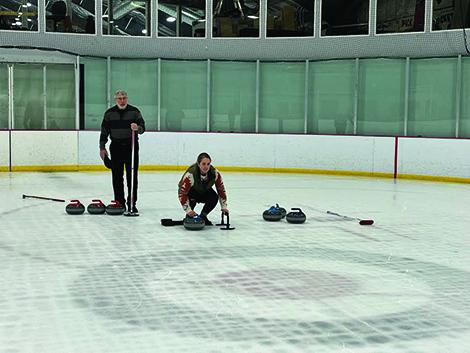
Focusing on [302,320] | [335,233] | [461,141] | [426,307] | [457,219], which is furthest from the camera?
[461,141]

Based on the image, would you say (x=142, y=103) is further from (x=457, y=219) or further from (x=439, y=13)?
(x=457, y=219)

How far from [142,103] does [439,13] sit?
293 inches

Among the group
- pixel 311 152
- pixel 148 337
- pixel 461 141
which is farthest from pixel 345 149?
pixel 148 337

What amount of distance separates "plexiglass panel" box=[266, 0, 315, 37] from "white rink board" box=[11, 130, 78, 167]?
568 centimetres

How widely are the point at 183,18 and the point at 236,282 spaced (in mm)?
12992

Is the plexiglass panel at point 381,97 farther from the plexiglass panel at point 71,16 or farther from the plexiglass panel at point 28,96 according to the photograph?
the plexiglass panel at point 28,96

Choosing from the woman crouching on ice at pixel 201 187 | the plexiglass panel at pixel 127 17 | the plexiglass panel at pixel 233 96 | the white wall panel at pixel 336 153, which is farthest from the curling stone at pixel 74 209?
the plexiglass panel at pixel 127 17

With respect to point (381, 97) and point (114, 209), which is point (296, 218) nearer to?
point (114, 209)

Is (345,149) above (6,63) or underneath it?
underneath

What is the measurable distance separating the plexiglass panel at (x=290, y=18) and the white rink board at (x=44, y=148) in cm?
568

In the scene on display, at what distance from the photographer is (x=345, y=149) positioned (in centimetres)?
1523

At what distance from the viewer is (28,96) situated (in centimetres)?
1608

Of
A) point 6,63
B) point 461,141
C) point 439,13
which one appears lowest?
point 461,141

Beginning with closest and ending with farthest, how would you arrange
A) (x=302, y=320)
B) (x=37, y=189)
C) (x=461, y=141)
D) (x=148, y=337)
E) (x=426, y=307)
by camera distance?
(x=148, y=337) < (x=302, y=320) < (x=426, y=307) < (x=37, y=189) < (x=461, y=141)
